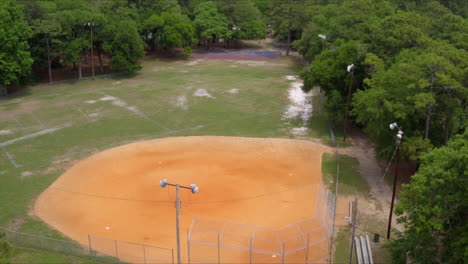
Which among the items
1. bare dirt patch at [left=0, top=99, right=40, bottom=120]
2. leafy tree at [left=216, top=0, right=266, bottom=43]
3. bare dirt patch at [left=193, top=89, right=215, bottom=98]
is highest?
leafy tree at [left=216, top=0, right=266, bottom=43]

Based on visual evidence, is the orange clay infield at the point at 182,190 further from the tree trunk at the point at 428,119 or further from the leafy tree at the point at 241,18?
the leafy tree at the point at 241,18

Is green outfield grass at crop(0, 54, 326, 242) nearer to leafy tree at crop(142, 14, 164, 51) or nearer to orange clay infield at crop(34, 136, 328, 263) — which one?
orange clay infield at crop(34, 136, 328, 263)

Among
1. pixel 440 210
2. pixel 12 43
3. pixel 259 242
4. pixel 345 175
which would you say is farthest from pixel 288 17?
pixel 440 210

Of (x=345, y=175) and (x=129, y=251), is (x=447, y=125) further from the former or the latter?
(x=129, y=251)

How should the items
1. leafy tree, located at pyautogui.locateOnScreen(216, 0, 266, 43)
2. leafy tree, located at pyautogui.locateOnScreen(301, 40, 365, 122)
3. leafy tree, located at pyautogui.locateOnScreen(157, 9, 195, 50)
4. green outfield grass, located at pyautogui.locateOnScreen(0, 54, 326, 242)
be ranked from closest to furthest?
green outfield grass, located at pyautogui.locateOnScreen(0, 54, 326, 242) < leafy tree, located at pyautogui.locateOnScreen(301, 40, 365, 122) < leafy tree, located at pyautogui.locateOnScreen(157, 9, 195, 50) < leafy tree, located at pyautogui.locateOnScreen(216, 0, 266, 43)

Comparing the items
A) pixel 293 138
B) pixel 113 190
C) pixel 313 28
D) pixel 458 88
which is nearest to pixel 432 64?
pixel 458 88

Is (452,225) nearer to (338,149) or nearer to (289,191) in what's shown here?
(289,191)

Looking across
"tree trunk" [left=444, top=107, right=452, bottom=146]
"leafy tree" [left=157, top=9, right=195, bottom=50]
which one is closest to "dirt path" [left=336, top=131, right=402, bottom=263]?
"tree trunk" [left=444, top=107, right=452, bottom=146]
